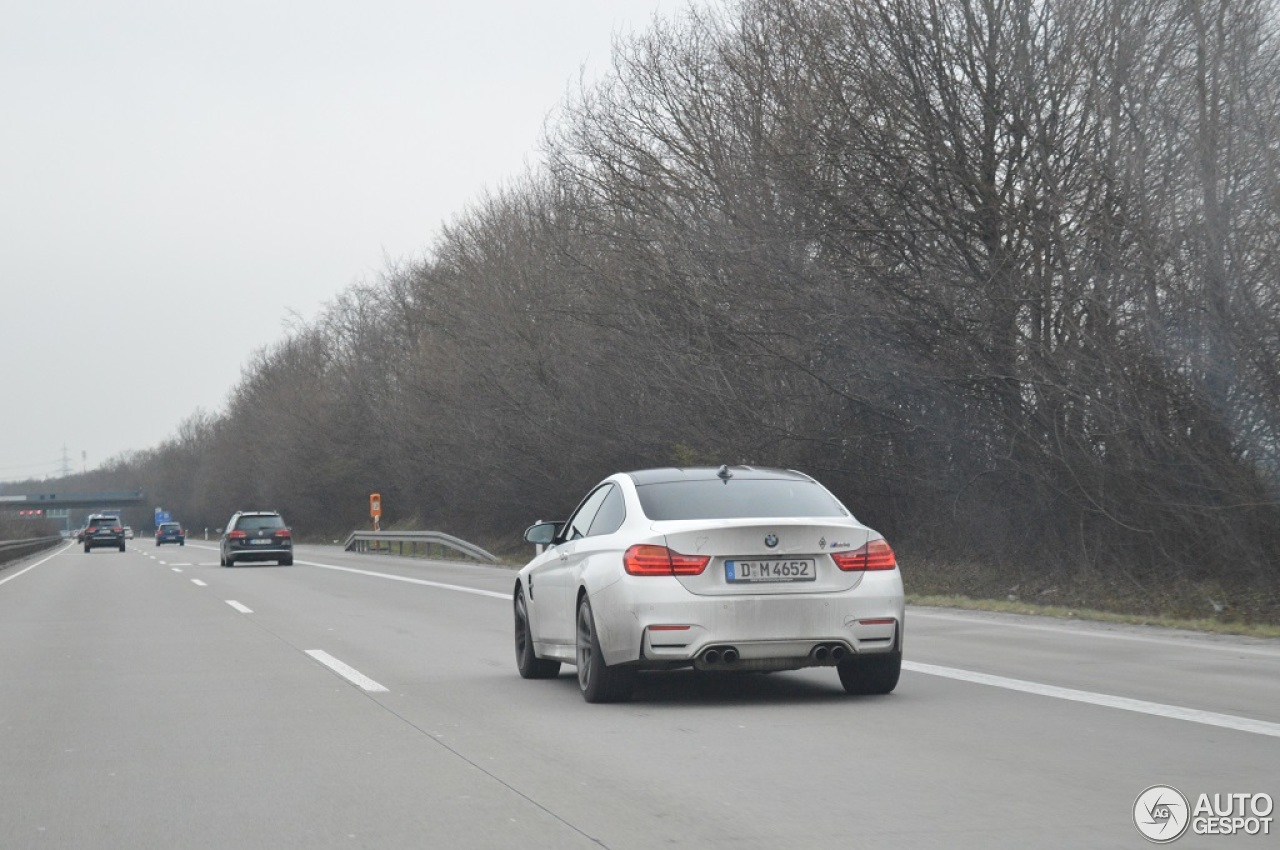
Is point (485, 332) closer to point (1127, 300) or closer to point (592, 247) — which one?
point (592, 247)

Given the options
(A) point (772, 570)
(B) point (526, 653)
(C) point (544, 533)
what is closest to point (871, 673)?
(A) point (772, 570)

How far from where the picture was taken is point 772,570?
29.8 feet

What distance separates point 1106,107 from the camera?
1992cm

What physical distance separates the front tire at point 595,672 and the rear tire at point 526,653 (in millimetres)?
1257

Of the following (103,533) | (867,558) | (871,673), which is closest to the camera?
(867,558)

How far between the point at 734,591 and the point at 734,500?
857mm

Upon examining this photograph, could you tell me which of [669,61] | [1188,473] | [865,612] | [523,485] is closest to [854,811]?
[865,612]

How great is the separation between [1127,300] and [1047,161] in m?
3.16

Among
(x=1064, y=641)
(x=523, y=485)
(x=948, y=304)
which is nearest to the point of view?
(x=1064, y=641)

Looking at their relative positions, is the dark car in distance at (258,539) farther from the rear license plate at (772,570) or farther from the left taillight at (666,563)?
the rear license plate at (772,570)

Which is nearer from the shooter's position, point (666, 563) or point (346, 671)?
point (666, 563)

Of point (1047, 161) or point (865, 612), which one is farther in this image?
point (1047, 161)

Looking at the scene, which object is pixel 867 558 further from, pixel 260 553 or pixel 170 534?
pixel 170 534
